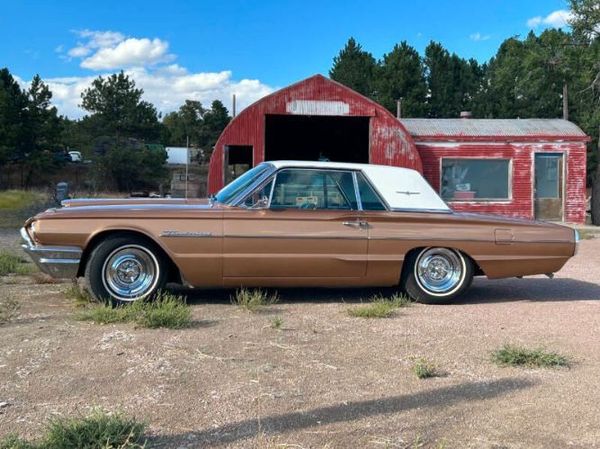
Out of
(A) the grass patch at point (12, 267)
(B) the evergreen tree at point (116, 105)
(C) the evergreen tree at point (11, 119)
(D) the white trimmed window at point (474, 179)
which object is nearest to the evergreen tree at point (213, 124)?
(B) the evergreen tree at point (116, 105)

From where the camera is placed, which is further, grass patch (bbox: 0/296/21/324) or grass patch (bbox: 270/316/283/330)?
grass patch (bbox: 0/296/21/324)

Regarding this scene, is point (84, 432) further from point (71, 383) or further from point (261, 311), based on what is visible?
point (261, 311)

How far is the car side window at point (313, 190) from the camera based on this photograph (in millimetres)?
6359

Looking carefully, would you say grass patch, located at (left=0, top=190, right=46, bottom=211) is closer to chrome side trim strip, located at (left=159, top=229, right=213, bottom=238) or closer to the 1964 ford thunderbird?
the 1964 ford thunderbird

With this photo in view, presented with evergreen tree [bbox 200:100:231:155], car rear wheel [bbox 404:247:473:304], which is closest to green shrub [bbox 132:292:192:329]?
car rear wheel [bbox 404:247:473:304]

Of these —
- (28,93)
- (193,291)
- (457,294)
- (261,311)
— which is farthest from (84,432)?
(28,93)

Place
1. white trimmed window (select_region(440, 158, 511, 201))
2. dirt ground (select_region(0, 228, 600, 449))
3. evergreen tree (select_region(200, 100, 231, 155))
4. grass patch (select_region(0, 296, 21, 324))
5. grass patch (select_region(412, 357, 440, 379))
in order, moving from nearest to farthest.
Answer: dirt ground (select_region(0, 228, 600, 449)), grass patch (select_region(412, 357, 440, 379)), grass patch (select_region(0, 296, 21, 324)), white trimmed window (select_region(440, 158, 511, 201)), evergreen tree (select_region(200, 100, 231, 155))

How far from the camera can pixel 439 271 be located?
664 cm

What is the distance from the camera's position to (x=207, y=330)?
5223 millimetres

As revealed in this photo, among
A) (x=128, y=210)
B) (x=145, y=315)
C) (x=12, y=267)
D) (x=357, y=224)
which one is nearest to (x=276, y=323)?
(x=145, y=315)

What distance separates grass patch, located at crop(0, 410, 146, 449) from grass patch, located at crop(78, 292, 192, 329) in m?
2.05

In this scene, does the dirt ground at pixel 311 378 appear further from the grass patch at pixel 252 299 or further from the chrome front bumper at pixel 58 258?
the chrome front bumper at pixel 58 258

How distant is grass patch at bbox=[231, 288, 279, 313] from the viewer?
6.02 metres

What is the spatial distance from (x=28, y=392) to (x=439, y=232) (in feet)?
13.8
